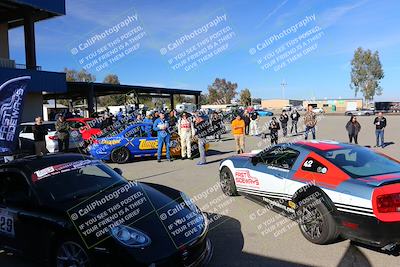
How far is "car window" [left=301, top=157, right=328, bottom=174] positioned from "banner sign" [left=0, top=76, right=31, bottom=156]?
17.6 feet

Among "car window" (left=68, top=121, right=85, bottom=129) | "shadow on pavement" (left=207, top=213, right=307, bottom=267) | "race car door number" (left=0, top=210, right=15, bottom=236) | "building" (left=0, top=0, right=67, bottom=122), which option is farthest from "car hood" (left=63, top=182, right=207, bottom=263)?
"building" (left=0, top=0, right=67, bottom=122)

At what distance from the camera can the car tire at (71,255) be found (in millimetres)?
3904

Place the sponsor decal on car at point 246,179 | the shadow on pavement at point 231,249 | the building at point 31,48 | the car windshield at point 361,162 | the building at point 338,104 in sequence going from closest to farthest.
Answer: the shadow on pavement at point 231,249, the car windshield at point 361,162, the sponsor decal on car at point 246,179, the building at point 31,48, the building at point 338,104

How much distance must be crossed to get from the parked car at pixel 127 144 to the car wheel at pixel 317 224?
345 inches

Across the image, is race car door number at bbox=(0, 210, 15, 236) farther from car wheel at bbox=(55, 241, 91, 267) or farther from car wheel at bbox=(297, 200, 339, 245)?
car wheel at bbox=(297, 200, 339, 245)

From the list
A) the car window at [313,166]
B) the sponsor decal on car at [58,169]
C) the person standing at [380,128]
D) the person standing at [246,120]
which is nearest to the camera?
the sponsor decal on car at [58,169]

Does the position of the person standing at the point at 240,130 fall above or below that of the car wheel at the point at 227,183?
above

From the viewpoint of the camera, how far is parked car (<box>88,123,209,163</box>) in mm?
13117

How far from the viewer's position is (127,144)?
13242 millimetres

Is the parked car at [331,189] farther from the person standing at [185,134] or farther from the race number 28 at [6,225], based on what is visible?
the person standing at [185,134]

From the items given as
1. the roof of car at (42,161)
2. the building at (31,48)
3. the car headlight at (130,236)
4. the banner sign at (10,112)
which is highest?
the building at (31,48)

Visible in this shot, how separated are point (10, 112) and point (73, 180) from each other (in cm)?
315

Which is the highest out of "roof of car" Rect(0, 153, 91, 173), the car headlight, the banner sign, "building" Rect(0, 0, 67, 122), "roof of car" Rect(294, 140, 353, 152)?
"building" Rect(0, 0, 67, 122)

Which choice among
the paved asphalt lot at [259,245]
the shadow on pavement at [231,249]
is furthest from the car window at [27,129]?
the shadow on pavement at [231,249]
